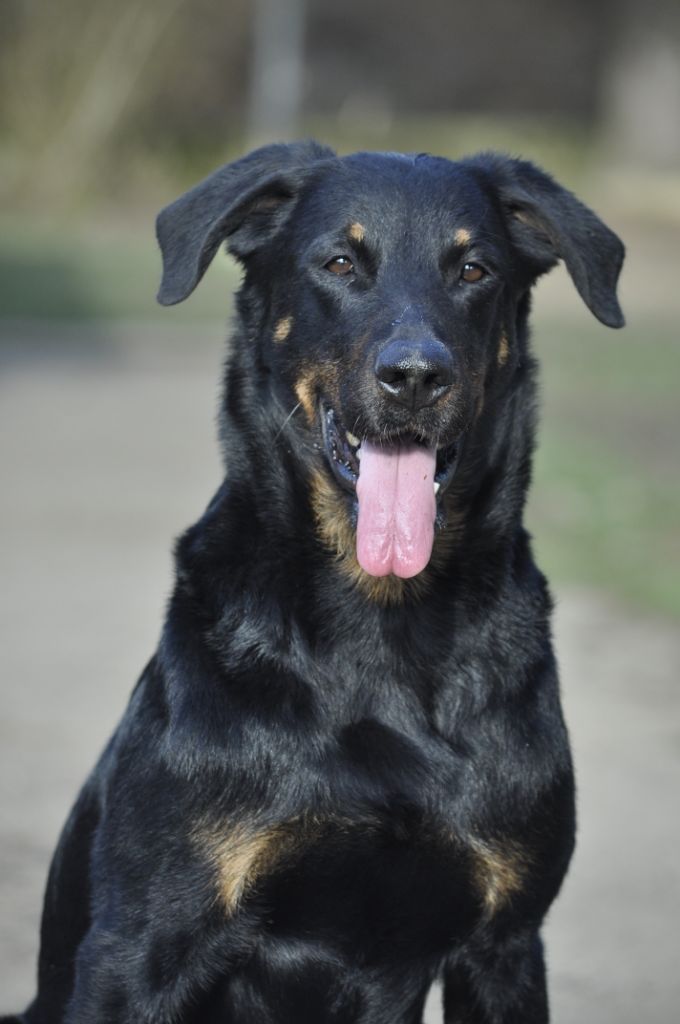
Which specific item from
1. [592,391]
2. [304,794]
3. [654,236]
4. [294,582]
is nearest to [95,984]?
[304,794]

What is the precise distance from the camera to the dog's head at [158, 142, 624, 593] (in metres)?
3.43

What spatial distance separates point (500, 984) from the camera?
3.37 metres

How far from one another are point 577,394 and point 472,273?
10239mm

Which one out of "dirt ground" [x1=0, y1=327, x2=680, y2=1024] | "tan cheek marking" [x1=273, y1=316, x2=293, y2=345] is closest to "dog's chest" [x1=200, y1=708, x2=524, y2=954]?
"tan cheek marking" [x1=273, y1=316, x2=293, y2=345]

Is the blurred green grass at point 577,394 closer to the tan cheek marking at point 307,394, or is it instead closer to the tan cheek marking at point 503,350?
the tan cheek marking at point 307,394

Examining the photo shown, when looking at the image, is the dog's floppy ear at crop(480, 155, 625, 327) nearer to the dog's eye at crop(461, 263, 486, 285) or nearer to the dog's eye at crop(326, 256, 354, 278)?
the dog's eye at crop(461, 263, 486, 285)

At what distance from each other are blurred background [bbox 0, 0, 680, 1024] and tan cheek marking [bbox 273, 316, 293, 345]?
6.24ft

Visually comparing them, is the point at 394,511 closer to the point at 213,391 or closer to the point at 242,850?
the point at 242,850

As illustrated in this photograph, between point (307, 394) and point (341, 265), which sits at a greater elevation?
point (341, 265)

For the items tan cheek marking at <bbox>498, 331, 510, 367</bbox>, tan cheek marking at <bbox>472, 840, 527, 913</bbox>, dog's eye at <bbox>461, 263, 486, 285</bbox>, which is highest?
dog's eye at <bbox>461, 263, 486, 285</bbox>

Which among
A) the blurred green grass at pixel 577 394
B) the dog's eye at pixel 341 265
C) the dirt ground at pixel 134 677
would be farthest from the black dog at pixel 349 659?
the dirt ground at pixel 134 677

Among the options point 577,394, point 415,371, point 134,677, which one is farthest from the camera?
point 577,394

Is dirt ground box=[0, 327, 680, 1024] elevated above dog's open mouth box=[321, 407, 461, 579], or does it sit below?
below

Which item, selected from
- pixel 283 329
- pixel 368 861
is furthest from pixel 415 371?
pixel 368 861
